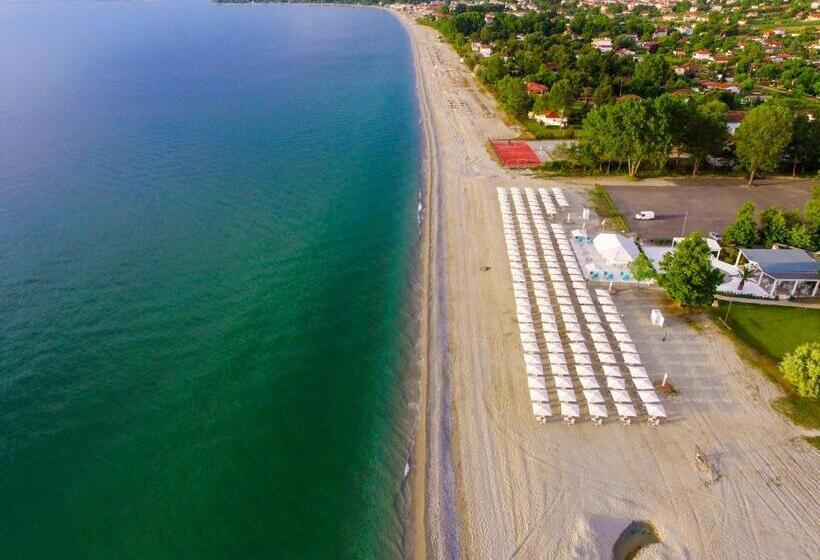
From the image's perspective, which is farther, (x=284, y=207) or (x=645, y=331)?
(x=284, y=207)

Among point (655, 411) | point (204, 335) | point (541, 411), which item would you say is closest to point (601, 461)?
point (541, 411)

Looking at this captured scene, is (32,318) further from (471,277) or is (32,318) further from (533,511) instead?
(533,511)

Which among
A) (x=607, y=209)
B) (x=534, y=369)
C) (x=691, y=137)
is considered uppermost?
(x=691, y=137)

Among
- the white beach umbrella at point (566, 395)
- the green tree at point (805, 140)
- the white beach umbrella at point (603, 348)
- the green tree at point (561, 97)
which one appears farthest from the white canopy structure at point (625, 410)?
the green tree at point (561, 97)

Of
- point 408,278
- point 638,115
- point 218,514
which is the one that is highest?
point 638,115

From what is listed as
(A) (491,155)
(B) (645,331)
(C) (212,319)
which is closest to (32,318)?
(C) (212,319)

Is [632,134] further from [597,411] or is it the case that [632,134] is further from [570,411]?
[570,411]
